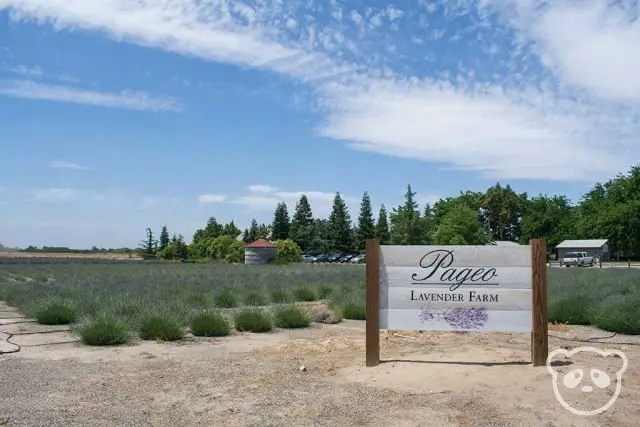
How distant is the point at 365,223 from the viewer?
334 feet

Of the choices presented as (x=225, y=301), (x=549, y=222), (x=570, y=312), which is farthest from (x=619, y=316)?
(x=549, y=222)

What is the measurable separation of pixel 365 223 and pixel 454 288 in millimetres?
92923

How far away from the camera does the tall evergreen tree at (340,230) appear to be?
3999 inches

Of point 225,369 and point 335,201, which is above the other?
point 335,201

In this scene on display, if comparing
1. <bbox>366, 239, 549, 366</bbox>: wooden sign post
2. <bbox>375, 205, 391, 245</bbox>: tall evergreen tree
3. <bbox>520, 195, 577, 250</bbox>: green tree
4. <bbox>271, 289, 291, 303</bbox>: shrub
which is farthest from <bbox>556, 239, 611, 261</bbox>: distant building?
<bbox>366, 239, 549, 366</bbox>: wooden sign post

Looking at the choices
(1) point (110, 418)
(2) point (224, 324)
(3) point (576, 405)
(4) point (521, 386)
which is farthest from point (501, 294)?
(2) point (224, 324)

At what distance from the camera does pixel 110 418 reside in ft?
21.6

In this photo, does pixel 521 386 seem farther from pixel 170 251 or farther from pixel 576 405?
pixel 170 251

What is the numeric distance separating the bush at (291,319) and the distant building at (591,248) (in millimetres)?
67843

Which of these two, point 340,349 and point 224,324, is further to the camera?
point 224,324

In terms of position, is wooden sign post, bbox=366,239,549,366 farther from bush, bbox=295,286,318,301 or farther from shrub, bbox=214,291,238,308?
bush, bbox=295,286,318,301

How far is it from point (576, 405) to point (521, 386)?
79 cm

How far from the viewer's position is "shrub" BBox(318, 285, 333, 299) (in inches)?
878

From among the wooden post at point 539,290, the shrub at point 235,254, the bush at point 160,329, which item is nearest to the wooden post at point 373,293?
the wooden post at point 539,290
